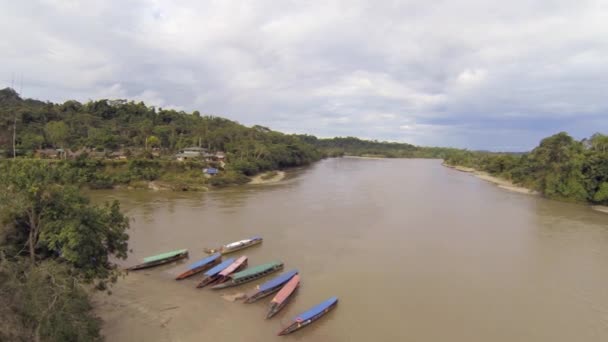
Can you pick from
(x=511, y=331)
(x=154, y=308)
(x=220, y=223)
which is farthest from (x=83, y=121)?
(x=511, y=331)

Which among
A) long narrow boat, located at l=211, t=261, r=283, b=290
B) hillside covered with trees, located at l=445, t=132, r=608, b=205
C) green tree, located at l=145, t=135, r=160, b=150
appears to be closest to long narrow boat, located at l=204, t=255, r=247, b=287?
long narrow boat, located at l=211, t=261, r=283, b=290

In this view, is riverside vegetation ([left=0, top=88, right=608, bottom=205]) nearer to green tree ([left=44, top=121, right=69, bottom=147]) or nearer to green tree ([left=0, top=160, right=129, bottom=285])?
green tree ([left=44, top=121, right=69, bottom=147])

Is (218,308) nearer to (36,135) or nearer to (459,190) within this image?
(459,190)

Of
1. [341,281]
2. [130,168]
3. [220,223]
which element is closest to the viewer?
[341,281]

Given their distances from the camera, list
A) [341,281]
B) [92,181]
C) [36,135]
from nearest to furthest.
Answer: [341,281] → [92,181] → [36,135]

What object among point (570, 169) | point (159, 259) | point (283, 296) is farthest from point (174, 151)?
point (570, 169)

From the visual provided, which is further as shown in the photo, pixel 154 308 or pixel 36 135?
pixel 36 135

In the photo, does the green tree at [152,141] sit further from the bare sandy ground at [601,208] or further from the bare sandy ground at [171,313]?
the bare sandy ground at [601,208]
